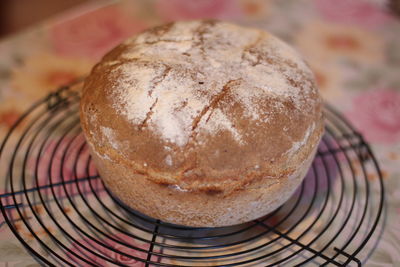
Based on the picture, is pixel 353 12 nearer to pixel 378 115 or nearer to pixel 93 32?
pixel 378 115

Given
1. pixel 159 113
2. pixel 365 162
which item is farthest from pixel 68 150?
pixel 365 162

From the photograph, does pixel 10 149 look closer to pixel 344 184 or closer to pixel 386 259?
pixel 344 184

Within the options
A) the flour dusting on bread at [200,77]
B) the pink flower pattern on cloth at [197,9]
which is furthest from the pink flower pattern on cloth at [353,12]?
the flour dusting on bread at [200,77]

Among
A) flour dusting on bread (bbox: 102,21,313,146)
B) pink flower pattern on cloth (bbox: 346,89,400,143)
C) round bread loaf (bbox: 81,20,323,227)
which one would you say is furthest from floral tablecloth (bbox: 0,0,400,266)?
flour dusting on bread (bbox: 102,21,313,146)

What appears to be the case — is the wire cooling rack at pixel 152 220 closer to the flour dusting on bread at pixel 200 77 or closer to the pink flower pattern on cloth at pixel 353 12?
the flour dusting on bread at pixel 200 77

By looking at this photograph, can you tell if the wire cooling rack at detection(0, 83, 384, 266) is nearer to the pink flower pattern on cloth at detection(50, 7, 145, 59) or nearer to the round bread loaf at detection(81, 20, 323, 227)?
the round bread loaf at detection(81, 20, 323, 227)

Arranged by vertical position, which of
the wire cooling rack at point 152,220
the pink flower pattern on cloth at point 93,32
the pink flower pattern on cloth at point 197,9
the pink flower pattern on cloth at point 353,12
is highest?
the pink flower pattern on cloth at point 353,12

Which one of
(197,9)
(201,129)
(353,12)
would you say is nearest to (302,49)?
(353,12)
